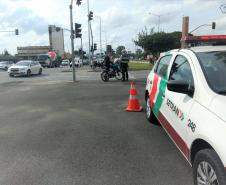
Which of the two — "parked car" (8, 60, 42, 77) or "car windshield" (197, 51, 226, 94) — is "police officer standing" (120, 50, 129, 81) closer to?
"parked car" (8, 60, 42, 77)

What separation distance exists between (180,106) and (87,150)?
6.85ft

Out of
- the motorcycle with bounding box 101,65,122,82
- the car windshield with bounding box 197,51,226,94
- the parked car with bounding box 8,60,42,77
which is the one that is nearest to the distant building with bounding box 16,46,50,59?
the parked car with bounding box 8,60,42,77

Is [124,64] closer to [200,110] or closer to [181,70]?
[181,70]

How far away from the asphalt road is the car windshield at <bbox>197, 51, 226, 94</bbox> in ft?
4.25

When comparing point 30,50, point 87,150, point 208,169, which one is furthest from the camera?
point 30,50

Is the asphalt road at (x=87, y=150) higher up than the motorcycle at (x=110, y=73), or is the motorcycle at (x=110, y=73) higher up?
the asphalt road at (x=87, y=150)

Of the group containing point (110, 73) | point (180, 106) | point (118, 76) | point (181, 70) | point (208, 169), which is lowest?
point (118, 76)

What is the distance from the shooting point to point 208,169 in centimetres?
317

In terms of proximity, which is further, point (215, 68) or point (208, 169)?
point (215, 68)

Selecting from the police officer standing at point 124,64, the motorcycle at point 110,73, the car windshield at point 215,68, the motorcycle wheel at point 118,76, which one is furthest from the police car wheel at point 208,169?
the motorcycle wheel at point 118,76

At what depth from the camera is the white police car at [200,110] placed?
3012 millimetres

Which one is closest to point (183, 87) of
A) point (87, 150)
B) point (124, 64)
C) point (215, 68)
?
point (215, 68)

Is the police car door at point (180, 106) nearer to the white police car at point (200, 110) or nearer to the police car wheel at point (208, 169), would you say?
the white police car at point (200, 110)

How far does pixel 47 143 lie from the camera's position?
6.00 m
